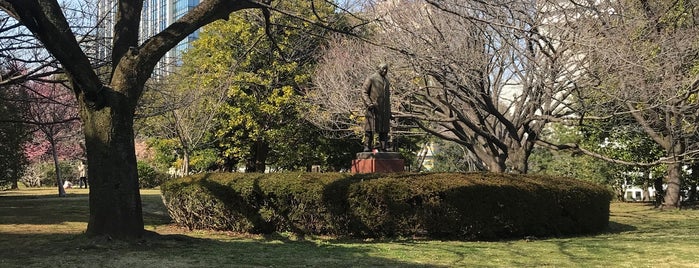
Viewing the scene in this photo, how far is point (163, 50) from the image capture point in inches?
337

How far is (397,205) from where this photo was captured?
939cm

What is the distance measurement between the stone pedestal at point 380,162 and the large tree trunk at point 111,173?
15.5 ft

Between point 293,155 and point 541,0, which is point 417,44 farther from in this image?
point 293,155

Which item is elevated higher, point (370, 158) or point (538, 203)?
point (370, 158)

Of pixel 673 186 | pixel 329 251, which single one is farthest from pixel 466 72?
pixel 673 186

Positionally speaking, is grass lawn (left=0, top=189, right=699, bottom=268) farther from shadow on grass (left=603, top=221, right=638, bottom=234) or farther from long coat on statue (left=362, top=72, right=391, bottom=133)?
long coat on statue (left=362, top=72, right=391, bottom=133)

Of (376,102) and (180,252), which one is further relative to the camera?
(376,102)

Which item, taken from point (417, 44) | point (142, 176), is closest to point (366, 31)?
point (417, 44)

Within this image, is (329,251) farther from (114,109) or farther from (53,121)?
(53,121)

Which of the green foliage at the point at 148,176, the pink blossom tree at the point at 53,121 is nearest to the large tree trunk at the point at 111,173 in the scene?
the pink blossom tree at the point at 53,121

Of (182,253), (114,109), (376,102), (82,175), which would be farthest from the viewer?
(82,175)

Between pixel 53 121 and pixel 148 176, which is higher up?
pixel 53 121

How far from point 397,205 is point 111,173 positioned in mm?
4484

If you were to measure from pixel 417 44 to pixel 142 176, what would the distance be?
27542 mm
